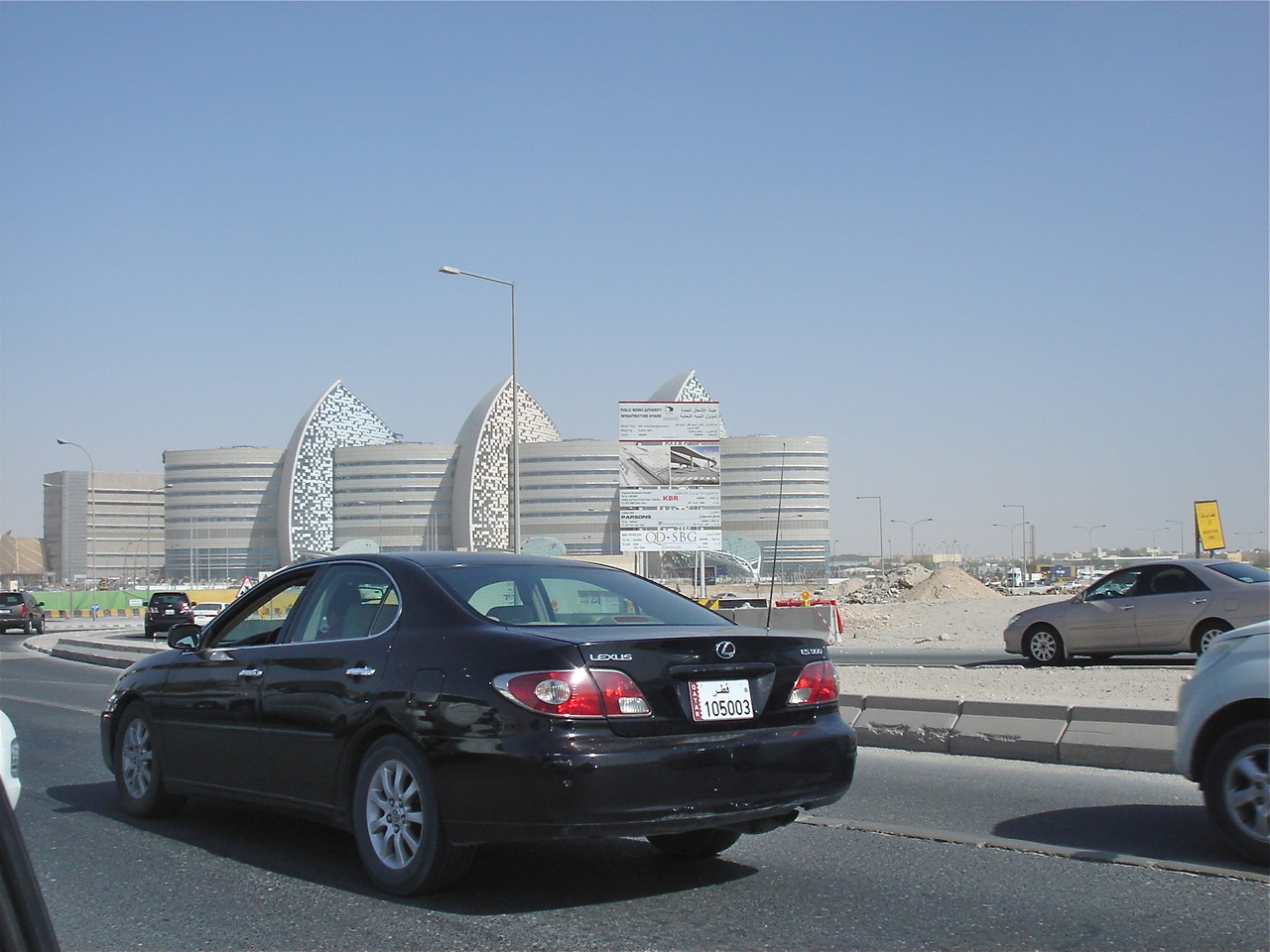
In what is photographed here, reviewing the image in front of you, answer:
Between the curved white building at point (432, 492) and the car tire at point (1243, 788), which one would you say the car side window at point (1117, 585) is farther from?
the curved white building at point (432, 492)

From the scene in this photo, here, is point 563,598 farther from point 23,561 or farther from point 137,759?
point 23,561

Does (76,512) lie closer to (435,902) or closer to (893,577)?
(893,577)

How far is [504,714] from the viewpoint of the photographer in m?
4.50

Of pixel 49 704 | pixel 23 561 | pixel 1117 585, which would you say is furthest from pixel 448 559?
pixel 23 561

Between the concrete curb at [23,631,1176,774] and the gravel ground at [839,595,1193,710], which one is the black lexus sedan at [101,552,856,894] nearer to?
the concrete curb at [23,631,1176,774]

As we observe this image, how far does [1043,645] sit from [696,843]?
41.7 feet

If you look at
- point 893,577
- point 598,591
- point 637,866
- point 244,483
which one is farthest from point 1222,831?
point 244,483

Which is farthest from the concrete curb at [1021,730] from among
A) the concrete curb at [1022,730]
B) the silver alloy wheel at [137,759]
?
the silver alloy wheel at [137,759]

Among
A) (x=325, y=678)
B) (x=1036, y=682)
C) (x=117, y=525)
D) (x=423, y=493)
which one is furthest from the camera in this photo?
(x=117, y=525)

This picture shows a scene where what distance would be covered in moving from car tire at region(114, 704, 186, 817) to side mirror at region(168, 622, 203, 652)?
455 mm

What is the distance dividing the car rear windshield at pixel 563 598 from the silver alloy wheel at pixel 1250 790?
234 centimetres

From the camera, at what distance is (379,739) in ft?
16.5

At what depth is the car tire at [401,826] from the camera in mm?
4719

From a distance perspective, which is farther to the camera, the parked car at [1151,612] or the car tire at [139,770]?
the parked car at [1151,612]
